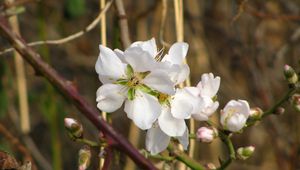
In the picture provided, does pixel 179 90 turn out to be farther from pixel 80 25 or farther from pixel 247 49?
pixel 80 25

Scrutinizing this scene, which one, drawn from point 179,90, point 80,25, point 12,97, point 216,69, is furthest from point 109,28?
point 179,90

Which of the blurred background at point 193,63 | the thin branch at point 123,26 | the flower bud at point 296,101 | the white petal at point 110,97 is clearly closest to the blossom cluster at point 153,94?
the white petal at point 110,97

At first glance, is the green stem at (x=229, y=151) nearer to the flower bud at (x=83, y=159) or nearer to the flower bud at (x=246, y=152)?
the flower bud at (x=246, y=152)

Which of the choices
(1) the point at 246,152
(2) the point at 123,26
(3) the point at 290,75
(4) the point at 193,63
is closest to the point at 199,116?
(1) the point at 246,152

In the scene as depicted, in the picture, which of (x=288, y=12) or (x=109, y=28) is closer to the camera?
(x=288, y=12)

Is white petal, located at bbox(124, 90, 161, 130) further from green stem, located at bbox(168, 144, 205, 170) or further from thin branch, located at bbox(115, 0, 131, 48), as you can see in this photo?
thin branch, located at bbox(115, 0, 131, 48)

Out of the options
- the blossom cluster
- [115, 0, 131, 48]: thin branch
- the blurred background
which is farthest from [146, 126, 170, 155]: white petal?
the blurred background
